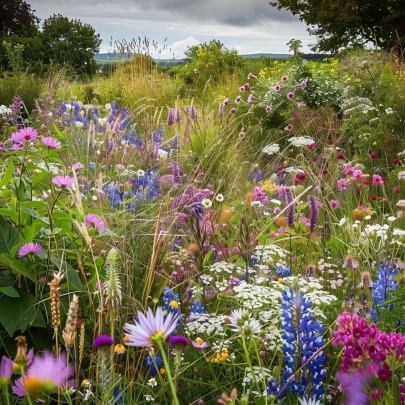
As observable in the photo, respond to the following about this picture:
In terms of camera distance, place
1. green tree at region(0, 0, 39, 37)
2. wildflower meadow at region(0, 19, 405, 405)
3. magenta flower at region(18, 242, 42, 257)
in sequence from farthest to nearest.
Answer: green tree at region(0, 0, 39, 37) → magenta flower at region(18, 242, 42, 257) → wildflower meadow at region(0, 19, 405, 405)

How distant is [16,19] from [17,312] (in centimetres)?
3207

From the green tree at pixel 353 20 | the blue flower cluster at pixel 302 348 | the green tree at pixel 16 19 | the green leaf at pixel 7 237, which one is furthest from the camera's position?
the green tree at pixel 16 19

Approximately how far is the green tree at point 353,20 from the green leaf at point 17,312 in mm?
21343

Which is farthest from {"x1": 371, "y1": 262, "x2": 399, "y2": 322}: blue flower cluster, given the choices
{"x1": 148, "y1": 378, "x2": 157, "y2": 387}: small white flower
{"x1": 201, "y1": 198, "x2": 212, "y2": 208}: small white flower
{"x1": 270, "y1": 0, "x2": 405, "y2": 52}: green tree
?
{"x1": 270, "y1": 0, "x2": 405, "y2": 52}: green tree

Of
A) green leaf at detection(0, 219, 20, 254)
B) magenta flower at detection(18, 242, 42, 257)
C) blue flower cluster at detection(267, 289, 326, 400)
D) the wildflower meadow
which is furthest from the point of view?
green leaf at detection(0, 219, 20, 254)

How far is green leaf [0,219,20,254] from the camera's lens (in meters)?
1.99

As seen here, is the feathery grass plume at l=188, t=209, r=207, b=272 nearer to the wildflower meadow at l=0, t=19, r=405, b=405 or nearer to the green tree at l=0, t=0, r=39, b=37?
the wildflower meadow at l=0, t=19, r=405, b=405

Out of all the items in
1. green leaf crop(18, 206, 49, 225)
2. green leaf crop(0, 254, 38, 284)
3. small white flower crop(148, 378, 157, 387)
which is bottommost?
small white flower crop(148, 378, 157, 387)

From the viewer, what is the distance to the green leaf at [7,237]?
199cm

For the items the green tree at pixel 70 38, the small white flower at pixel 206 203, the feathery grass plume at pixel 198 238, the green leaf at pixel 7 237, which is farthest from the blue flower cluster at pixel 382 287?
the green tree at pixel 70 38

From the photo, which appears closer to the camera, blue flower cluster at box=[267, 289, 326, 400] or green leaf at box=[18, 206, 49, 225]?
blue flower cluster at box=[267, 289, 326, 400]

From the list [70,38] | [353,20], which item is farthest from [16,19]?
[353,20]

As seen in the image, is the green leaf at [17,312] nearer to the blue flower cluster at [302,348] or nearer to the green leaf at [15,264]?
the green leaf at [15,264]

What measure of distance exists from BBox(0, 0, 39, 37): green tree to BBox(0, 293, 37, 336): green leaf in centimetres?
3066
